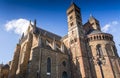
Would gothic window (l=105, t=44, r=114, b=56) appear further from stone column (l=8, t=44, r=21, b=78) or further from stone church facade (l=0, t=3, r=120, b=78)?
stone column (l=8, t=44, r=21, b=78)

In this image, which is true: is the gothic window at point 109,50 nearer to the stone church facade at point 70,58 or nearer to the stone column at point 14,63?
the stone church facade at point 70,58

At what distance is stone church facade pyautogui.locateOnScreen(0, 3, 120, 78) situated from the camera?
24341 millimetres

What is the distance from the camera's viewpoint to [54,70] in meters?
25.8

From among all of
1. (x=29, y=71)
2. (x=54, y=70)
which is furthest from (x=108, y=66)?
(x=29, y=71)

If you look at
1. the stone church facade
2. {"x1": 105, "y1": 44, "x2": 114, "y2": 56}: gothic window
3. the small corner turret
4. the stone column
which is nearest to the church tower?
the stone church facade

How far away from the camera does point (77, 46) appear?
96.7ft

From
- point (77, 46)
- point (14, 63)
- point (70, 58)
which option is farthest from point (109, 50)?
point (14, 63)

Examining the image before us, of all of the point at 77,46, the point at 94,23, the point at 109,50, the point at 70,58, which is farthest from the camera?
the point at 94,23

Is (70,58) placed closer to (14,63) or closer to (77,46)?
(77,46)

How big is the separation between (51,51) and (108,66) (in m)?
13.8

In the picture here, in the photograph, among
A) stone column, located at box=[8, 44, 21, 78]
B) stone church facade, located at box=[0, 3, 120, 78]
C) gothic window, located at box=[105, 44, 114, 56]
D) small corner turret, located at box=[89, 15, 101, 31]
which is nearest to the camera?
stone church facade, located at box=[0, 3, 120, 78]

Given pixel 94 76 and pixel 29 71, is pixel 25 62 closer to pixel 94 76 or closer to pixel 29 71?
pixel 29 71

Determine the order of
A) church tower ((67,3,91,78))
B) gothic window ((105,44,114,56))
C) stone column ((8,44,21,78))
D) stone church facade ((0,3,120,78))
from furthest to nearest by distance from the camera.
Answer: gothic window ((105,44,114,56)) → stone column ((8,44,21,78)) → church tower ((67,3,91,78)) → stone church facade ((0,3,120,78))

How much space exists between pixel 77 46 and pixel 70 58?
395 centimetres
